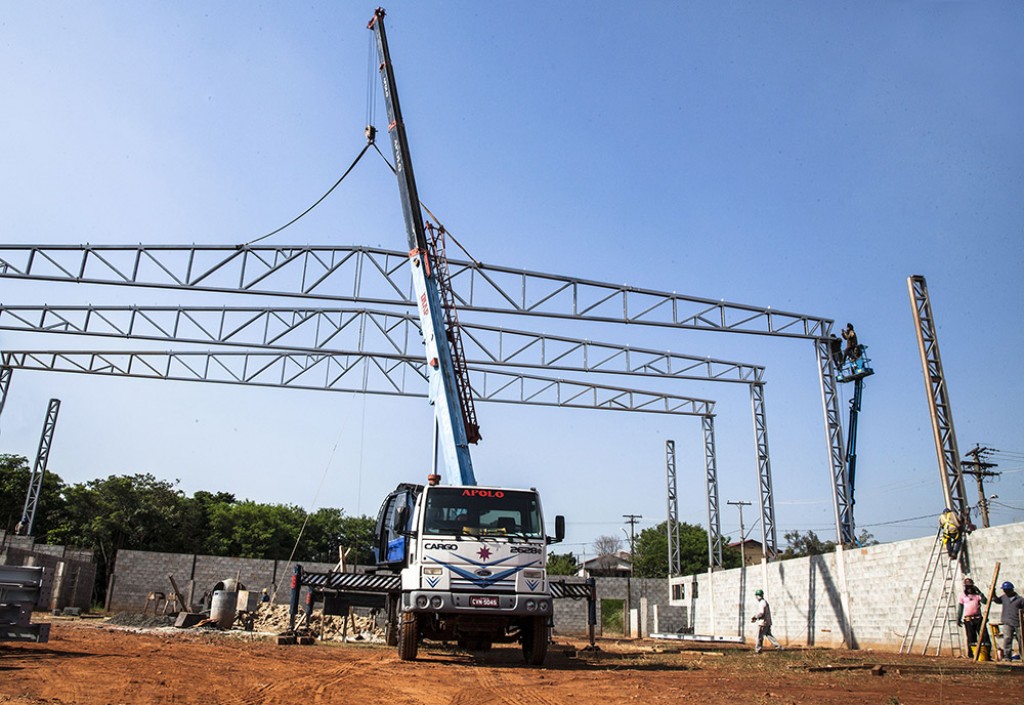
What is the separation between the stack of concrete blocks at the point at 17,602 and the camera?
1028 cm

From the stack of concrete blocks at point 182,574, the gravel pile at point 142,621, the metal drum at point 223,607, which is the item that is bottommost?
the gravel pile at point 142,621

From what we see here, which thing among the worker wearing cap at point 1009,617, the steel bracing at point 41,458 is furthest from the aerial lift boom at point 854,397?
the steel bracing at point 41,458

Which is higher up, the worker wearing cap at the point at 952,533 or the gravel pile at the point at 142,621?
the worker wearing cap at the point at 952,533

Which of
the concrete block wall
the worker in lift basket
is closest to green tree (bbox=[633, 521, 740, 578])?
the concrete block wall

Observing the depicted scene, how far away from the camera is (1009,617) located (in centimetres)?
1306

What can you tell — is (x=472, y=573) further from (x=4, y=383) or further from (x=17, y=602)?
(x=4, y=383)

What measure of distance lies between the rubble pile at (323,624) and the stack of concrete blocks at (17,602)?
32.5 feet

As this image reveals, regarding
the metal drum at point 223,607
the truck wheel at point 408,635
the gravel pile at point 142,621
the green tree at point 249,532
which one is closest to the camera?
the truck wheel at point 408,635

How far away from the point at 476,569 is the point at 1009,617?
8885 mm

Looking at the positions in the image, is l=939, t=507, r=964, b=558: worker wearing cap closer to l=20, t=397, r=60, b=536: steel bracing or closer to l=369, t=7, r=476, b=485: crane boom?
l=369, t=7, r=476, b=485: crane boom

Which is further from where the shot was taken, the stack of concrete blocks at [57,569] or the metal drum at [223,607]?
the stack of concrete blocks at [57,569]

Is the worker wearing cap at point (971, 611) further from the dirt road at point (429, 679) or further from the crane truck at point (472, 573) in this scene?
the crane truck at point (472, 573)

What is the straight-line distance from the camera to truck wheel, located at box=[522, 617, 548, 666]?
39.6 feet

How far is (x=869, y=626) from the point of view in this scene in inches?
718
